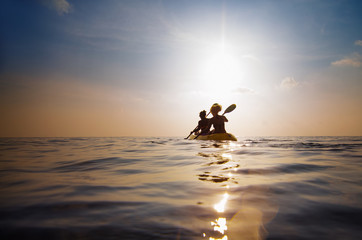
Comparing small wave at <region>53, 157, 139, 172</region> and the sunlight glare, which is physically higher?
small wave at <region>53, 157, 139, 172</region>

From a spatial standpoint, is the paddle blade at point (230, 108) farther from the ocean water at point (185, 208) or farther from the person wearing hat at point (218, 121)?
the ocean water at point (185, 208)

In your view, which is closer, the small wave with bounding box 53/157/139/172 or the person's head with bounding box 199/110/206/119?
the small wave with bounding box 53/157/139/172

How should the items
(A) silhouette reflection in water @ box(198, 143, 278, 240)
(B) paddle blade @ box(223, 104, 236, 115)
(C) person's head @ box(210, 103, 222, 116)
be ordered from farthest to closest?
(B) paddle blade @ box(223, 104, 236, 115), (C) person's head @ box(210, 103, 222, 116), (A) silhouette reflection in water @ box(198, 143, 278, 240)

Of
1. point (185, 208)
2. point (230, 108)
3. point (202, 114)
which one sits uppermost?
point (230, 108)

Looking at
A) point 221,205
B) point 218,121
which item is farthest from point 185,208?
point 218,121

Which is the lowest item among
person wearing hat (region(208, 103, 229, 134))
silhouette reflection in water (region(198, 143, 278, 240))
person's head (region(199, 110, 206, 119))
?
silhouette reflection in water (region(198, 143, 278, 240))

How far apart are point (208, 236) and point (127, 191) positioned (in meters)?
1.15

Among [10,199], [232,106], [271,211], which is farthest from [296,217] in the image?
[232,106]

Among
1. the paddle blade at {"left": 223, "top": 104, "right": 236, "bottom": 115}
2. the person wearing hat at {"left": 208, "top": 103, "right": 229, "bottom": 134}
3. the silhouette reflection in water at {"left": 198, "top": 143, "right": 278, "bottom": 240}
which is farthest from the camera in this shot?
the paddle blade at {"left": 223, "top": 104, "right": 236, "bottom": 115}

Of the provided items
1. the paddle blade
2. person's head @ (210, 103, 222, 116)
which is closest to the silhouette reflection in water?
person's head @ (210, 103, 222, 116)

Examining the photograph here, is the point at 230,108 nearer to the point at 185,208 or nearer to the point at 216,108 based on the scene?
the point at 216,108

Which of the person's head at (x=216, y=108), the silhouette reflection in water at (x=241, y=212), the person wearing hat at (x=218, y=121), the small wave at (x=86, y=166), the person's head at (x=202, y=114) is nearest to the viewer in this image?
the silhouette reflection in water at (x=241, y=212)

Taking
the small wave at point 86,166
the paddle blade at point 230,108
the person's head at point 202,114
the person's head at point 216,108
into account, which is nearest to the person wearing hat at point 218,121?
the person's head at point 216,108

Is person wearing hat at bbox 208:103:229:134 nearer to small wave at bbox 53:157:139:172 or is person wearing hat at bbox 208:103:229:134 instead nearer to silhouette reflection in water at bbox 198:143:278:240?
small wave at bbox 53:157:139:172
